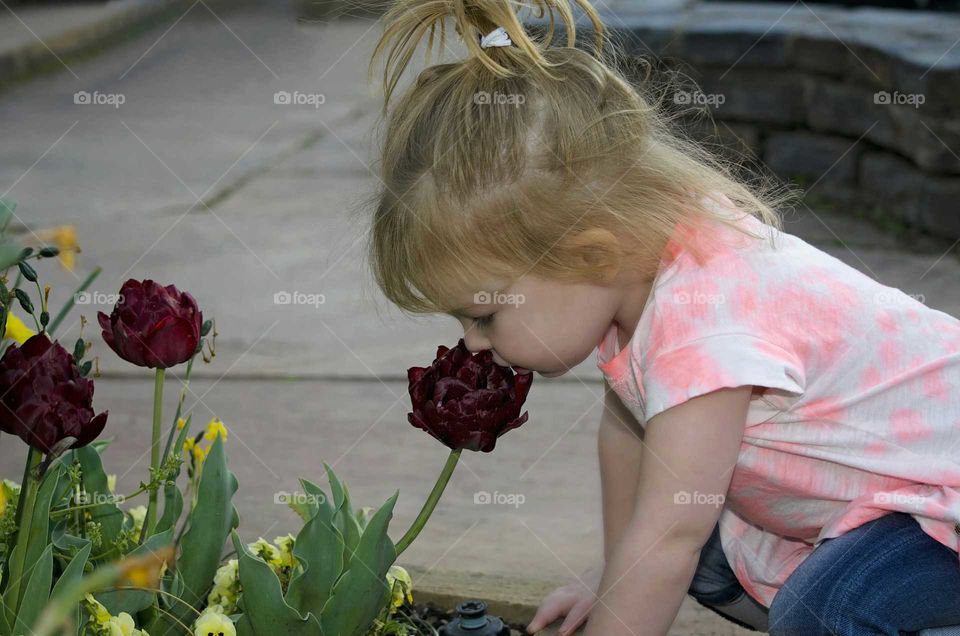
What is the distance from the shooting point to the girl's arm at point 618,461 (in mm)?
1972

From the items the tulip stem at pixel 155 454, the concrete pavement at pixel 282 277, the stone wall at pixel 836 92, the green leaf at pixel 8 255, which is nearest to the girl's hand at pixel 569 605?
the concrete pavement at pixel 282 277

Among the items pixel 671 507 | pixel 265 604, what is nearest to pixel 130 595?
pixel 265 604

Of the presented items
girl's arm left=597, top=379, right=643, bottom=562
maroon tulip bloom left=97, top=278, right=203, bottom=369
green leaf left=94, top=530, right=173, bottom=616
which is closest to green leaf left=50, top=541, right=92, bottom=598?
green leaf left=94, top=530, right=173, bottom=616

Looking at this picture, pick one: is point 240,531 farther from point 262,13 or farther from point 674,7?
point 262,13

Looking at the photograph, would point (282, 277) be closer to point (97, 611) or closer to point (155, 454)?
point (155, 454)

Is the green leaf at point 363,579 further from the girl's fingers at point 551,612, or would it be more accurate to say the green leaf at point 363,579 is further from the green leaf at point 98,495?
the girl's fingers at point 551,612

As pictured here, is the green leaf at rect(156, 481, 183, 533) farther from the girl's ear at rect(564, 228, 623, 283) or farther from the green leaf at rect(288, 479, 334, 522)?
the girl's ear at rect(564, 228, 623, 283)

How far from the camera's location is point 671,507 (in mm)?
1516

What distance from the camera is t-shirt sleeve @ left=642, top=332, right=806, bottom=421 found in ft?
4.84

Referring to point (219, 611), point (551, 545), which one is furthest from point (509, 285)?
point (551, 545)

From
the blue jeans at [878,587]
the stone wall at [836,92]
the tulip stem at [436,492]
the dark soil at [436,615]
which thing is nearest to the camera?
the tulip stem at [436,492]

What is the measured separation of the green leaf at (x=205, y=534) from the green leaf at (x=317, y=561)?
5.2 inches

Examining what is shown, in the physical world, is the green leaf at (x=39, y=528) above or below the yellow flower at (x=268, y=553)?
above

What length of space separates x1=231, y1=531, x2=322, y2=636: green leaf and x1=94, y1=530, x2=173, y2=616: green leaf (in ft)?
0.29
